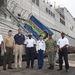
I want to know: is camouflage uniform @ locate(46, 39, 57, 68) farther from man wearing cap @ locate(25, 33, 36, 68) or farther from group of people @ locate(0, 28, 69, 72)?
man wearing cap @ locate(25, 33, 36, 68)

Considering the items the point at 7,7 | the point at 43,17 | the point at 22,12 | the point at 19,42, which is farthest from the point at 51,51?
the point at 43,17

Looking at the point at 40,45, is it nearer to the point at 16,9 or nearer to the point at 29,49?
the point at 29,49

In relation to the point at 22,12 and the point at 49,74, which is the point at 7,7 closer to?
the point at 22,12

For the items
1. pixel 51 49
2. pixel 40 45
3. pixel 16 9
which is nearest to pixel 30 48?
pixel 40 45

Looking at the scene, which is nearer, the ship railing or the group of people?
the group of people

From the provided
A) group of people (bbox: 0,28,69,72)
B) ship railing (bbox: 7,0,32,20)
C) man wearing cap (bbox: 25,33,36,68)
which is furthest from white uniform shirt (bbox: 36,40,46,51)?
ship railing (bbox: 7,0,32,20)

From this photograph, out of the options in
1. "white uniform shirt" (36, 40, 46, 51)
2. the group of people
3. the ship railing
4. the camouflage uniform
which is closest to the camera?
the group of people

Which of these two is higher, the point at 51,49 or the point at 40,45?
the point at 40,45

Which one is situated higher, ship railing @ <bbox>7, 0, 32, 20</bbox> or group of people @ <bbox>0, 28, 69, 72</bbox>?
ship railing @ <bbox>7, 0, 32, 20</bbox>

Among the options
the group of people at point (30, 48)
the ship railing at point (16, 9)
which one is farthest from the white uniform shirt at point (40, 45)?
the ship railing at point (16, 9)

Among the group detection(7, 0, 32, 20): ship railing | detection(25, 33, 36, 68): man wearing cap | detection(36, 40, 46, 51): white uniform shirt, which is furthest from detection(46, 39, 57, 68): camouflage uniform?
detection(7, 0, 32, 20): ship railing

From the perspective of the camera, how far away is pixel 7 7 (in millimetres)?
17031

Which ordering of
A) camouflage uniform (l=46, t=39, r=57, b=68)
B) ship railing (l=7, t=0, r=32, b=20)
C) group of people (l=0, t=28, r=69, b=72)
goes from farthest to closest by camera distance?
Answer: ship railing (l=7, t=0, r=32, b=20), camouflage uniform (l=46, t=39, r=57, b=68), group of people (l=0, t=28, r=69, b=72)

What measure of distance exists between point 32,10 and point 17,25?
645 centimetres
